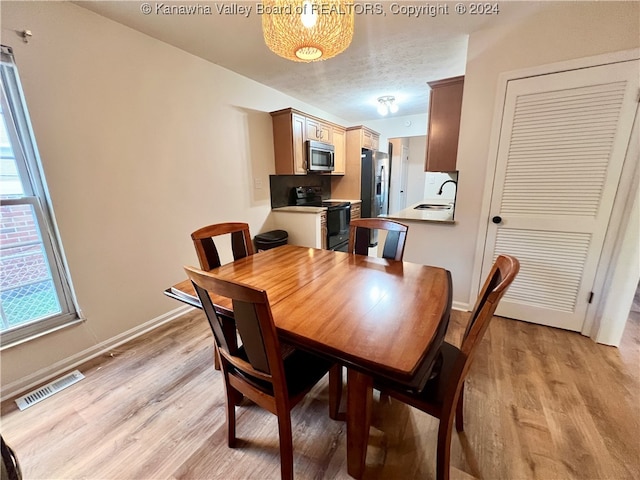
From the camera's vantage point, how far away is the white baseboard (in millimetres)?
1622

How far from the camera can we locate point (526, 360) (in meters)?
1.86

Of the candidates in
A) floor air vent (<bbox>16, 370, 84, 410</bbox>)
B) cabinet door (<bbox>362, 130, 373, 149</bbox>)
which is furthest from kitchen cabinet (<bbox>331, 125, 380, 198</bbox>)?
floor air vent (<bbox>16, 370, 84, 410</bbox>)

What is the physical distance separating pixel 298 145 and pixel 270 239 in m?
1.31

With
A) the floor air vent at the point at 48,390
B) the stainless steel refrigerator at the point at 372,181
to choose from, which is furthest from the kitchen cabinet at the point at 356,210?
the floor air vent at the point at 48,390

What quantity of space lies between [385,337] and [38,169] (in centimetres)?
231

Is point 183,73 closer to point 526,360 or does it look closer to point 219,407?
point 219,407

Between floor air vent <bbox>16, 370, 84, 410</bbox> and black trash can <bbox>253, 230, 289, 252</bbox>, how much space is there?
2.00 meters

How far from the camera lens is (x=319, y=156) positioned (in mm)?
3836

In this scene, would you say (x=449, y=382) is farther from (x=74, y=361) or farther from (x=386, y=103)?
(x=386, y=103)

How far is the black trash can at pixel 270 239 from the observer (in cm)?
330

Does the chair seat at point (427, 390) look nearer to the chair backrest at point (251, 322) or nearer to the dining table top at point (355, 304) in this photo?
the dining table top at point (355, 304)

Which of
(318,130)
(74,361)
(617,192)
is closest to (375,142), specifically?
(318,130)

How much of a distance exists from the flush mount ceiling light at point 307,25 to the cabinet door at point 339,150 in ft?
9.44

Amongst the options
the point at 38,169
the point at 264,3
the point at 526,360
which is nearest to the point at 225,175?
the point at 38,169
